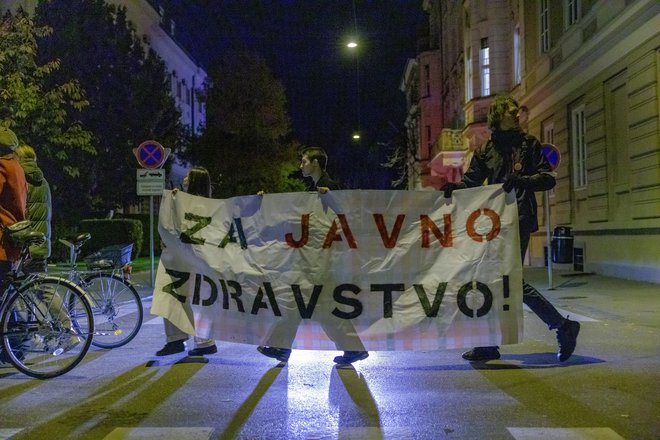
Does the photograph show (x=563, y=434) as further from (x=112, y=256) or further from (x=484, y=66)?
(x=484, y=66)

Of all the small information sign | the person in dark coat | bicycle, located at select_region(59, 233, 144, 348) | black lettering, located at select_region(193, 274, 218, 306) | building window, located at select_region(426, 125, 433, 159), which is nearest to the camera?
black lettering, located at select_region(193, 274, 218, 306)

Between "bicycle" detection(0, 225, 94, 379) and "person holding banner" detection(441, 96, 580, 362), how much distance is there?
3234 mm

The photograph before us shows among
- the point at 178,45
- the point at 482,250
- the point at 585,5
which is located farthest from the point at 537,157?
the point at 178,45

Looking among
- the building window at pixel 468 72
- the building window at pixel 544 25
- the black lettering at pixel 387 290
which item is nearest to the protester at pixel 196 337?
the black lettering at pixel 387 290

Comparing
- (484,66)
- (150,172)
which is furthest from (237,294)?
(484,66)

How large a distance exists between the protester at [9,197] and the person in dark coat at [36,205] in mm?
337

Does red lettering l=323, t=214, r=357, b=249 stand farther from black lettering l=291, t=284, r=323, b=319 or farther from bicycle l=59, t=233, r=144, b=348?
bicycle l=59, t=233, r=144, b=348

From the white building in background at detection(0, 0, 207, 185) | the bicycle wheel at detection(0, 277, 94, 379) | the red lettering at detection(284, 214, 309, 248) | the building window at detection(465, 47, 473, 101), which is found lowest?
the bicycle wheel at detection(0, 277, 94, 379)

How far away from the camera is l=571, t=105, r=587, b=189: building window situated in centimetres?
1733

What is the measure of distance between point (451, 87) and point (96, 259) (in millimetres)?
32511

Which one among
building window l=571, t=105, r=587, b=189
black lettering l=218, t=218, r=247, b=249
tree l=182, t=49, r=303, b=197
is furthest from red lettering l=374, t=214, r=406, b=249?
tree l=182, t=49, r=303, b=197

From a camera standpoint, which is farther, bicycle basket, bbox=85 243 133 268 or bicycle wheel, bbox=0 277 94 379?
bicycle basket, bbox=85 243 133 268

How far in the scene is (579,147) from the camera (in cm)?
1759

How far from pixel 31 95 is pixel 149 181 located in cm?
338
